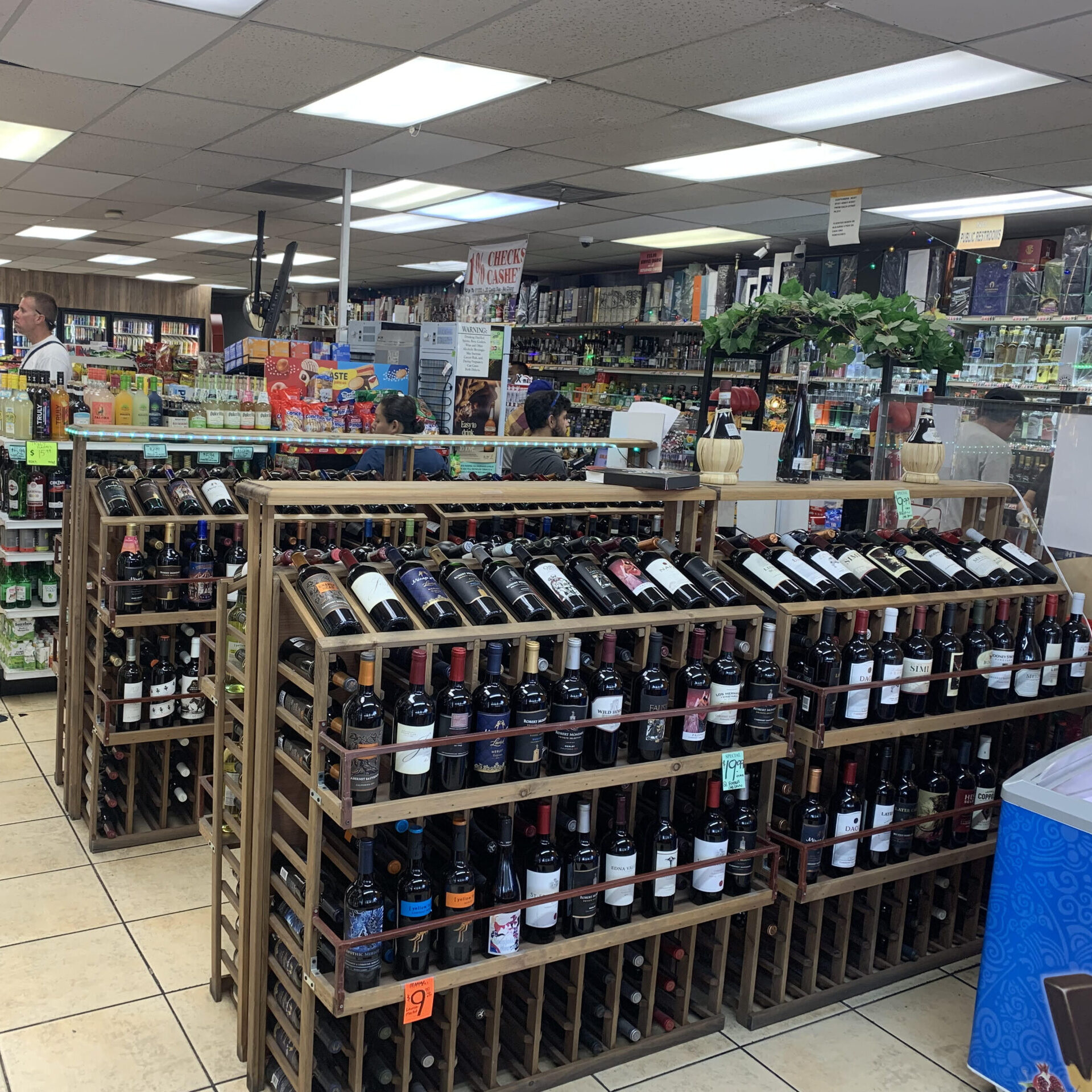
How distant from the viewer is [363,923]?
2.20 meters

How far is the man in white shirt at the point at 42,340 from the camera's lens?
6551 millimetres

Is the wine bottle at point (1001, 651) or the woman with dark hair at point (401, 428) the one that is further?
the woman with dark hair at point (401, 428)

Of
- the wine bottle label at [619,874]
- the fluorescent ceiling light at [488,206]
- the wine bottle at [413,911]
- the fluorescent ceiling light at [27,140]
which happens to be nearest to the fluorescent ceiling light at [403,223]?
the fluorescent ceiling light at [488,206]

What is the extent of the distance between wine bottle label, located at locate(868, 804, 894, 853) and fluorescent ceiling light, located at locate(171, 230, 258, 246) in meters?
8.92

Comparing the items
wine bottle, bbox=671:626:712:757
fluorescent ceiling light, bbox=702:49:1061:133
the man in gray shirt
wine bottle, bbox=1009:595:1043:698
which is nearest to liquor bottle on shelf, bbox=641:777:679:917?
wine bottle, bbox=671:626:712:757

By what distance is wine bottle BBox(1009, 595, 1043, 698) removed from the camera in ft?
11.0

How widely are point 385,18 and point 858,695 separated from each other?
294cm

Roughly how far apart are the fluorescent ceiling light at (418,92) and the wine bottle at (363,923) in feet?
11.0

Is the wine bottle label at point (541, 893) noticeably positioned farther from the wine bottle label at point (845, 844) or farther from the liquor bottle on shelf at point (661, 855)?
the wine bottle label at point (845, 844)

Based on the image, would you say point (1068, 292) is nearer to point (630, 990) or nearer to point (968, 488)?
point (968, 488)

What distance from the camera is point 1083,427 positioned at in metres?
3.82

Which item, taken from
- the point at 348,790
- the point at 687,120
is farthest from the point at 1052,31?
the point at 348,790

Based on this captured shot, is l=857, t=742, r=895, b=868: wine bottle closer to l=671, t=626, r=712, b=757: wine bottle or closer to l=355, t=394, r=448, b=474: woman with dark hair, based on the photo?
l=671, t=626, r=712, b=757: wine bottle

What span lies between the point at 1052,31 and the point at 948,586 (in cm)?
193
